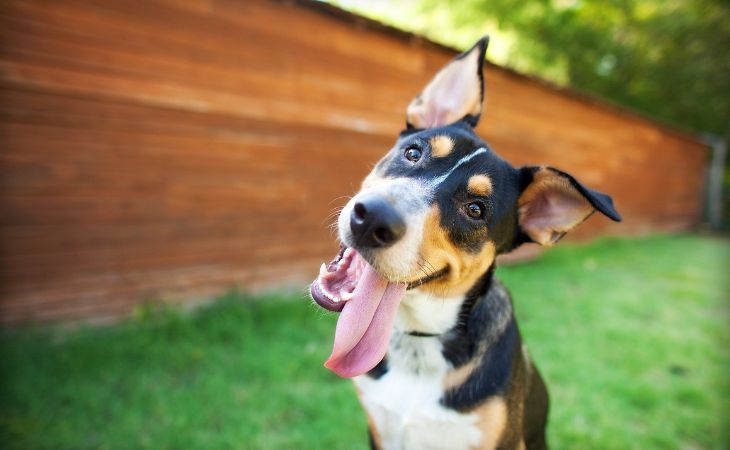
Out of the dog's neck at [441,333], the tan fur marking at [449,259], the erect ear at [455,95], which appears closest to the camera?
the tan fur marking at [449,259]

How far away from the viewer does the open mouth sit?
1815mm

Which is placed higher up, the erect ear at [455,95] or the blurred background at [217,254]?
the erect ear at [455,95]

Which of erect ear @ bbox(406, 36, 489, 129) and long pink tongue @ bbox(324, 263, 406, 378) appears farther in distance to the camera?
erect ear @ bbox(406, 36, 489, 129)

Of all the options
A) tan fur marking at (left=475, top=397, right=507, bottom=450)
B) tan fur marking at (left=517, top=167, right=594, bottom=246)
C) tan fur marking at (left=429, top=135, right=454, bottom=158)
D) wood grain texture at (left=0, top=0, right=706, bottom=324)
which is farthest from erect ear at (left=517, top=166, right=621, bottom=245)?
wood grain texture at (left=0, top=0, right=706, bottom=324)

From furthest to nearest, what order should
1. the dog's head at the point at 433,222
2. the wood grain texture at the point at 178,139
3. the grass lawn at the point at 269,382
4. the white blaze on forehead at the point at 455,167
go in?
the wood grain texture at the point at 178,139, the grass lawn at the point at 269,382, the white blaze on forehead at the point at 455,167, the dog's head at the point at 433,222

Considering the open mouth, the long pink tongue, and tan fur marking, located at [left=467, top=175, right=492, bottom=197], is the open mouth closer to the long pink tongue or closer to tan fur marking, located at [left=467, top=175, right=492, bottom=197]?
the long pink tongue

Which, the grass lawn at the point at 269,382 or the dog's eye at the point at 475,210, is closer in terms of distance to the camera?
the dog's eye at the point at 475,210

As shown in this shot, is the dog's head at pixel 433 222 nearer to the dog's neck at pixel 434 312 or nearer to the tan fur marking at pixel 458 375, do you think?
the dog's neck at pixel 434 312

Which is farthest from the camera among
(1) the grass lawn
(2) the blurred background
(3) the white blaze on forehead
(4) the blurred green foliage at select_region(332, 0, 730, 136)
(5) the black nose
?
(4) the blurred green foliage at select_region(332, 0, 730, 136)

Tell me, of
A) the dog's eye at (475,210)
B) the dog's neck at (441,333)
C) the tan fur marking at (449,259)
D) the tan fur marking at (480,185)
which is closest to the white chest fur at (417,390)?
the dog's neck at (441,333)

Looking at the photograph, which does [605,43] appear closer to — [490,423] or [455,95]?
[455,95]

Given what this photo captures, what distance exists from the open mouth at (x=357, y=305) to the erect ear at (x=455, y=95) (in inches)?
42.9

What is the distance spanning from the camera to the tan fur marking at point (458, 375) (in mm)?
2104

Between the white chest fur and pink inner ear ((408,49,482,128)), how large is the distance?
1.12m
